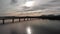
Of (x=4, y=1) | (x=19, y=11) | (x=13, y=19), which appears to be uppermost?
(x=4, y=1)

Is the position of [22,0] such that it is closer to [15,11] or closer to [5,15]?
[15,11]

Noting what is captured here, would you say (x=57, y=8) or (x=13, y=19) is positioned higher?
(x=57, y=8)

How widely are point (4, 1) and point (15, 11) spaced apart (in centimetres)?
58

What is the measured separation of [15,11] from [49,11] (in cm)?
123

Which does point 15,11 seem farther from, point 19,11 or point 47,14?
point 47,14

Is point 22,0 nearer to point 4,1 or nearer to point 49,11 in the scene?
point 4,1

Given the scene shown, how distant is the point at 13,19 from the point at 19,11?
419mm

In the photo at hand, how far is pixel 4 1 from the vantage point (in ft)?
14.9

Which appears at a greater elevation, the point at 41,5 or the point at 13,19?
the point at 41,5

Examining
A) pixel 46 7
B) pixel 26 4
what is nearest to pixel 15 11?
pixel 26 4

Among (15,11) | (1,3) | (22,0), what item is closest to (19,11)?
(15,11)

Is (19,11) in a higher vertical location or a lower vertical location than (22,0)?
lower

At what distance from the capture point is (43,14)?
14.6 feet

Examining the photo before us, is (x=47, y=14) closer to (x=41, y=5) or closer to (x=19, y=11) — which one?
(x=41, y=5)
